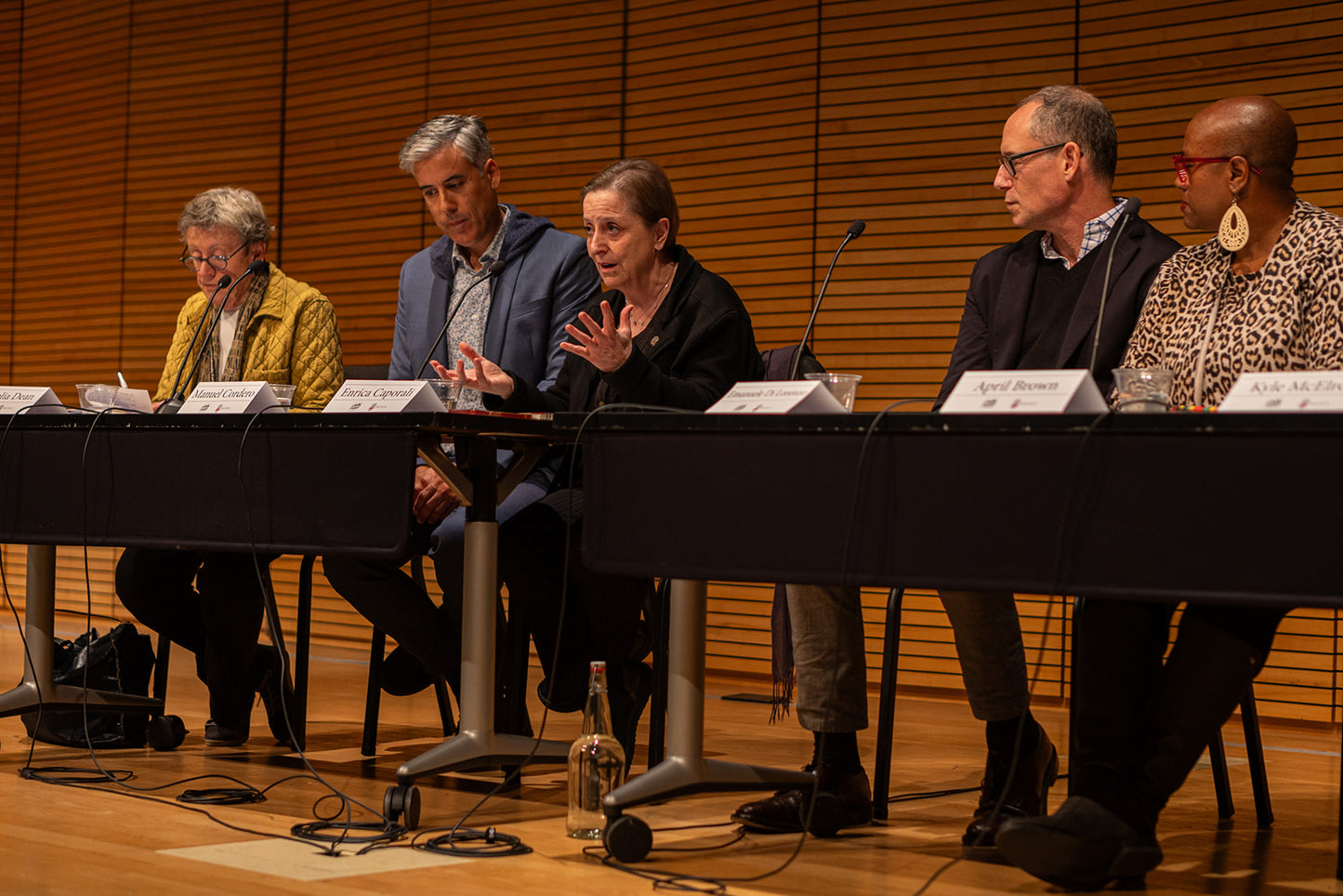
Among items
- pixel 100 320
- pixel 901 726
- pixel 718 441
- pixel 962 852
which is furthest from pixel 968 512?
pixel 100 320

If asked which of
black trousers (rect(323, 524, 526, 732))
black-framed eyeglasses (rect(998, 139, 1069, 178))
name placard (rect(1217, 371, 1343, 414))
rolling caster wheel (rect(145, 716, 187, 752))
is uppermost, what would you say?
black-framed eyeglasses (rect(998, 139, 1069, 178))

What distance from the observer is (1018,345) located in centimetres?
276

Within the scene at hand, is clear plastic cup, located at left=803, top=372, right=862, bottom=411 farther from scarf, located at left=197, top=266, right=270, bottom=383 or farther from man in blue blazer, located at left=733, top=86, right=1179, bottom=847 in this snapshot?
scarf, located at left=197, top=266, right=270, bottom=383

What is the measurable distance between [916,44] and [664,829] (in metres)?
3.25

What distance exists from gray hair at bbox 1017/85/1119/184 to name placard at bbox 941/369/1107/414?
932 millimetres

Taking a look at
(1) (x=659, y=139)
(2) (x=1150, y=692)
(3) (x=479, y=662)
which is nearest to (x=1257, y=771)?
(2) (x=1150, y=692)

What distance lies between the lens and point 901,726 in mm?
4016

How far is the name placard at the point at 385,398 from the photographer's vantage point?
2.46 meters

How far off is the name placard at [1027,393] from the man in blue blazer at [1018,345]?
509mm

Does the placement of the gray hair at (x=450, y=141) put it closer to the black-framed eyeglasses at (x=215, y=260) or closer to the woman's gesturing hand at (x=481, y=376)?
the black-framed eyeglasses at (x=215, y=260)

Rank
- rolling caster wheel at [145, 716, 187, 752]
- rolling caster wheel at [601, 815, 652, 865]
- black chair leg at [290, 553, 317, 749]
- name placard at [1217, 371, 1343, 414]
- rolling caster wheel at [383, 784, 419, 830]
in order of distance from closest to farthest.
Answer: name placard at [1217, 371, 1343, 414]
rolling caster wheel at [601, 815, 652, 865]
rolling caster wheel at [383, 784, 419, 830]
rolling caster wheel at [145, 716, 187, 752]
black chair leg at [290, 553, 317, 749]

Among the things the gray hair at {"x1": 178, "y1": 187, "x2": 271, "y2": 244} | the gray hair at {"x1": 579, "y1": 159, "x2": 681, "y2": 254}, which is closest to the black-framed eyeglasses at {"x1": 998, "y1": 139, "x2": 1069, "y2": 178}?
the gray hair at {"x1": 579, "y1": 159, "x2": 681, "y2": 254}

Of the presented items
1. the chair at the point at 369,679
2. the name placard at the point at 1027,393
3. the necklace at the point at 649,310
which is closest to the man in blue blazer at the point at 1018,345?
the name placard at the point at 1027,393

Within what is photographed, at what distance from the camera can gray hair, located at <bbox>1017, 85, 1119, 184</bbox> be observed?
2723mm
